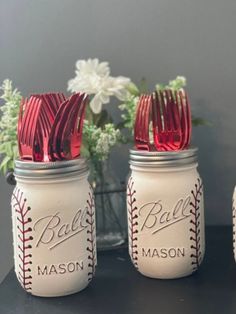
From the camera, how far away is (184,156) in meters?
0.69

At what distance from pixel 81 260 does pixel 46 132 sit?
0.16m

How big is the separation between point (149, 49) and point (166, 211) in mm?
376

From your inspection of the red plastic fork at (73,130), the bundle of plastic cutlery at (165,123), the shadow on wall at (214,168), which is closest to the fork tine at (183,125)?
the bundle of plastic cutlery at (165,123)

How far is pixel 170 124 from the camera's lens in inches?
27.6

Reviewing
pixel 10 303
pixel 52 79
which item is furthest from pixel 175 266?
pixel 52 79

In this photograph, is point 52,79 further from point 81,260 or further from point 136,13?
point 81,260

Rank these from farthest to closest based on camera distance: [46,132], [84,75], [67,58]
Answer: [67,58]
[84,75]
[46,132]

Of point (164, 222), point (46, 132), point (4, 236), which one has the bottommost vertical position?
point (4, 236)

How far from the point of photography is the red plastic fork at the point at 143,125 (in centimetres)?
71

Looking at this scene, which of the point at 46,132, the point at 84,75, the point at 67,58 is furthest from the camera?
the point at 67,58

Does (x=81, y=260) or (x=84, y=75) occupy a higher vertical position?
(x=84, y=75)

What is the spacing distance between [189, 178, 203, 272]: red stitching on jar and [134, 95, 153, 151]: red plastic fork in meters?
0.08

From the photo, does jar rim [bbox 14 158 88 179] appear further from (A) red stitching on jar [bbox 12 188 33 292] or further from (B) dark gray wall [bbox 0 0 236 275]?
(B) dark gray wall [bbox 0 0 236 275]

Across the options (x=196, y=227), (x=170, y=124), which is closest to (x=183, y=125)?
(x=170, y=124)
